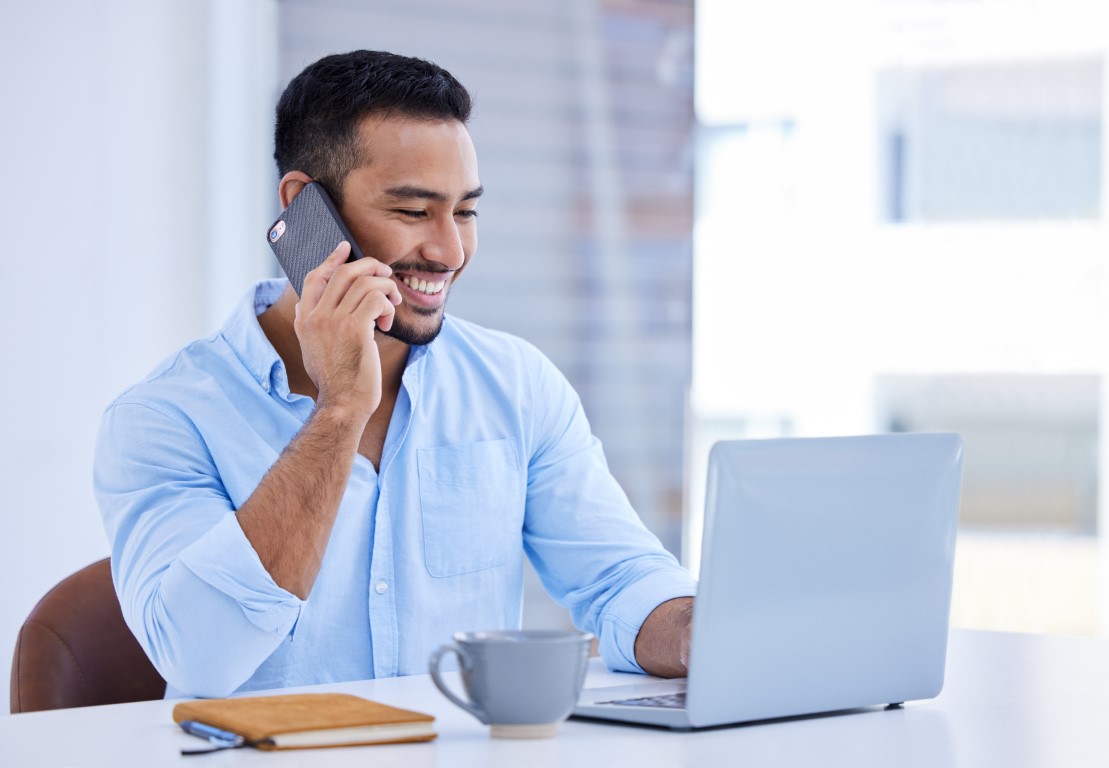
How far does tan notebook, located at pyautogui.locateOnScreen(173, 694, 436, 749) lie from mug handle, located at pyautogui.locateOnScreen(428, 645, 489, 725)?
0.12 ft

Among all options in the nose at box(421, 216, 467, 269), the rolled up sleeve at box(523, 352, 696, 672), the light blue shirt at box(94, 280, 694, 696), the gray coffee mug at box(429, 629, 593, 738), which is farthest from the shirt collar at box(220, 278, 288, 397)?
the gray coffee mug at box(429, 629, 593, 738)

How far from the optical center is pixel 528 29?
2943 mm

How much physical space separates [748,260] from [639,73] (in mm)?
555

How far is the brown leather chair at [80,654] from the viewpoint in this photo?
143 centimetres

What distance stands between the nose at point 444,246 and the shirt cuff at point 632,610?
1.63 feet

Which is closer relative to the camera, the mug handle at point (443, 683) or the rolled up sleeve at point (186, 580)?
the mug handle at point (443, 683)

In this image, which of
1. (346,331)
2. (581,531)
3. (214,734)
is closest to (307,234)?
(346,331)

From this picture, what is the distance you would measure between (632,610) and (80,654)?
0.64 meters

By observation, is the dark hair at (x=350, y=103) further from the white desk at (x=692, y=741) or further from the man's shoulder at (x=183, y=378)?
the white desk at (x=692, y=741)

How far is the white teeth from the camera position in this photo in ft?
5.59

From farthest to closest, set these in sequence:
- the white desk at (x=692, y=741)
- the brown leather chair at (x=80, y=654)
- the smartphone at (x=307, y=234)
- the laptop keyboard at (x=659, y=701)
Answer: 1. the smartphone at (x=307, y=234)
2. the brown leather chair at (x=80, y=654)
3. the laptop keyboard at (x=659, y=701)
4. the white desk at (x=692, y=741)

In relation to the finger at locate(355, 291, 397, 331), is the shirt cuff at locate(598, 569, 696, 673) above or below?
below

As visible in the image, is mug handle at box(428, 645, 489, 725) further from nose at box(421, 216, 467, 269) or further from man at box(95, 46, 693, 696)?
nose at box(421, 216, 467, 269)

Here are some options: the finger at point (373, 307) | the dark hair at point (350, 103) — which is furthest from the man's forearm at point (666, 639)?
the dark hair at point (350, 103)
